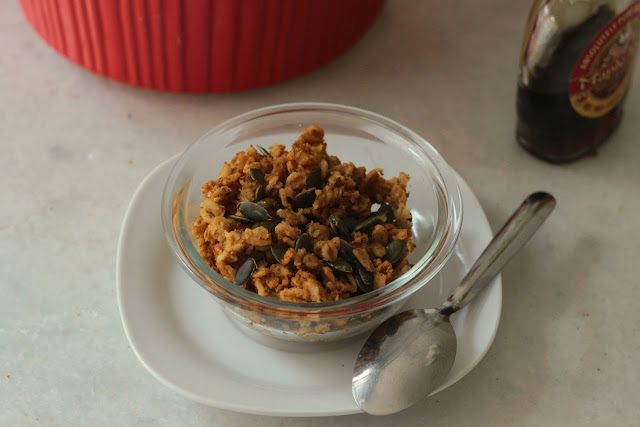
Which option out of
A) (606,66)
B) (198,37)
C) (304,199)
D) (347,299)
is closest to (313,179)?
(304,199)

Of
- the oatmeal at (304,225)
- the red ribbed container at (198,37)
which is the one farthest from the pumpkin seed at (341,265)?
the red ribbed container at (198,37)

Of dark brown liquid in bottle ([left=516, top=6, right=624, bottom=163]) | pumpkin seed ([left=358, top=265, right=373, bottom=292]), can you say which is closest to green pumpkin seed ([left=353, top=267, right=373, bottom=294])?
pumpkin seed ([left=358, top=265, right=373, bottom=292])

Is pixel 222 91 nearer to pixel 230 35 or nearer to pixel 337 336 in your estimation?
pixel 230 35

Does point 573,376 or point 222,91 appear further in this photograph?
point 222,91

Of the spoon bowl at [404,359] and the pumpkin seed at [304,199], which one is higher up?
the pumpkin seed at [304,199]

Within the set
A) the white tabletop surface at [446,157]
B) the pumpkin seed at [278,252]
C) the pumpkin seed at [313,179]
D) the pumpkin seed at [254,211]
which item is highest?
the pumpkin seed at [313,179]

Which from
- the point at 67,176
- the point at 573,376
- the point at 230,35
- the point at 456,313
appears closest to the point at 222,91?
the point at 230,35

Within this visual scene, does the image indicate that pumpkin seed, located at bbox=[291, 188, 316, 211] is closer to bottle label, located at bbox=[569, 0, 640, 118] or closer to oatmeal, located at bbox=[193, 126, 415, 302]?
oatmeal, located at bbox=[193, 126, 415, 302]

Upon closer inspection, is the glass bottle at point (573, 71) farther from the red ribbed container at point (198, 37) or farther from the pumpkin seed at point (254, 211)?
the pumpkin seed at point (254, 211)
